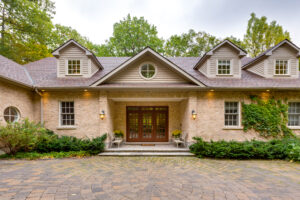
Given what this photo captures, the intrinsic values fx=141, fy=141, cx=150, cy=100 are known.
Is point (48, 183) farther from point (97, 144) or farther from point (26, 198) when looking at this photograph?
point (97, 144)

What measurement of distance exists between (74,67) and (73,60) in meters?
0.48

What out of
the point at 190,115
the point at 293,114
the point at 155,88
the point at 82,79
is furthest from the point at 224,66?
the point at 82,79

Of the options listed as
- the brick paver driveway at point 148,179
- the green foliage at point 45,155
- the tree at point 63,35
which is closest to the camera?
the brick paver driveway at point 148,179

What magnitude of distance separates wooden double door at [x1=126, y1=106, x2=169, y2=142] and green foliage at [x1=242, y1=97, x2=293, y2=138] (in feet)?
17.7

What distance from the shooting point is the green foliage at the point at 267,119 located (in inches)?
348

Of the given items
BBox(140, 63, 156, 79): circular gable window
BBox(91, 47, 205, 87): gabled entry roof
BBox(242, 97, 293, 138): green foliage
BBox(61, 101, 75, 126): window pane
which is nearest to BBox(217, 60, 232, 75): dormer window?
BBox(242, 97, 293, 138): green foliage

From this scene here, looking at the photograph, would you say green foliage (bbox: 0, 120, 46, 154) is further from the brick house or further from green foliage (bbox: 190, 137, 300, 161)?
green foliage (bbox: 190, 137, 300, 161)

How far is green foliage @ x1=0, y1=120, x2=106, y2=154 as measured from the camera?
7023mm

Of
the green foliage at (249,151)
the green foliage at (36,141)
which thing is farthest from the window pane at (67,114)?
the green foliage at (249,151)

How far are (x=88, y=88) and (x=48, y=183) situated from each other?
5.22 m

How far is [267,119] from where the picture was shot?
8844 mm

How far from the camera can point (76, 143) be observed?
26.7 feet

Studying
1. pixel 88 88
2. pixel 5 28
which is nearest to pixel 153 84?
pixel 88 88

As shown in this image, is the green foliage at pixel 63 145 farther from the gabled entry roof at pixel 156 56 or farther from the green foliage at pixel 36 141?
the gabled entry roof at pixel 156 56
